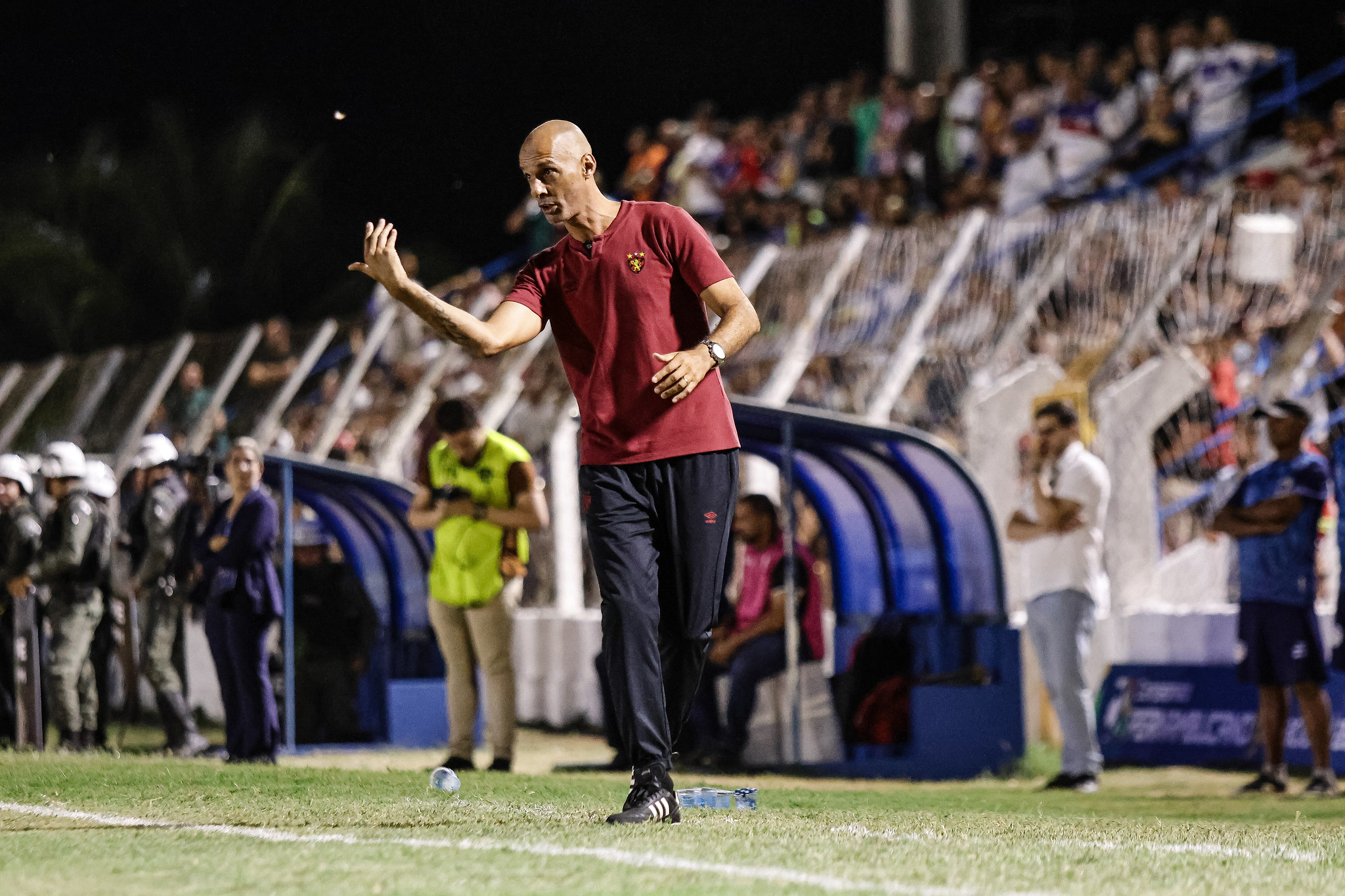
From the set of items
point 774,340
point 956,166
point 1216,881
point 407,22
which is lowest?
point 1216,881

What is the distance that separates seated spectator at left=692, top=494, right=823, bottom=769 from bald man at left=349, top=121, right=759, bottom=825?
534 cm

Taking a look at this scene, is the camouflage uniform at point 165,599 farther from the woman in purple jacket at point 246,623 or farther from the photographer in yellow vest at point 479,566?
the photographer in yellow vest at point 479,566

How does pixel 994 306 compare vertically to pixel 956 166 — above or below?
below

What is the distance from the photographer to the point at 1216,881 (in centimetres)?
442

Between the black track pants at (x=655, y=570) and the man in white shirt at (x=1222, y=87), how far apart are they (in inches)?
460

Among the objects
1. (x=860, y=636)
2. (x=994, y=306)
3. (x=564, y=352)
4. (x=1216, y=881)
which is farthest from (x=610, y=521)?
(x=994, y=306)

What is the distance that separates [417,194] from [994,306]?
756 inches

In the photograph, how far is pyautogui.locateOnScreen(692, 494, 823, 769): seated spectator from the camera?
11.0 meters

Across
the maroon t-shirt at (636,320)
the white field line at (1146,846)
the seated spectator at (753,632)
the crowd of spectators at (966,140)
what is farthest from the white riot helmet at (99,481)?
the white field line at (1146,846)

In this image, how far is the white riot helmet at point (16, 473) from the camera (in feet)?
40.8

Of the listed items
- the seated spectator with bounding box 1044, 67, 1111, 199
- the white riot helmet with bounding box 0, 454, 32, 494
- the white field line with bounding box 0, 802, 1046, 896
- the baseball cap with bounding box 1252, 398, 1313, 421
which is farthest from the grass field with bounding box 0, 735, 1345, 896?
the seated spectator with bounding box 1044, 67, 1111, 199

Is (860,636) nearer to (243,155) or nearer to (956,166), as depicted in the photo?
(956,166)

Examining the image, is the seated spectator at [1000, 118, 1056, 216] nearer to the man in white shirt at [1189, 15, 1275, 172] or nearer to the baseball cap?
the man in white shirt at [1189, 15, 1275, 172]

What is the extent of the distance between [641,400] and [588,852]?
1.40 m
